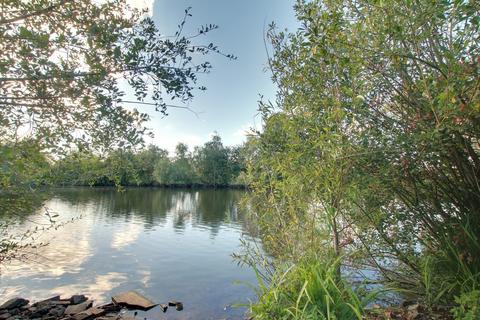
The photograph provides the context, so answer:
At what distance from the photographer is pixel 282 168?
4.31 metres

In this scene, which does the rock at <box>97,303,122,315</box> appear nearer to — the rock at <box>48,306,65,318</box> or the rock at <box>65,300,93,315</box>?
the rock at <box>65,300,93,315</box>

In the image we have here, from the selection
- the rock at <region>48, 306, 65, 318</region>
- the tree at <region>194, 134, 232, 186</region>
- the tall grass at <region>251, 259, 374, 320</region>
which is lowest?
the rock at <region>48, 306, 65, 318</region>

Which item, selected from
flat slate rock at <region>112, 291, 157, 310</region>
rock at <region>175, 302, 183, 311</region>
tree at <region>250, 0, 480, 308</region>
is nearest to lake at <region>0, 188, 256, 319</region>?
rock at <region>175, 302, 183, 311</region>

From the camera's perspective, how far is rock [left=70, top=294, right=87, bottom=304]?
9.58 m

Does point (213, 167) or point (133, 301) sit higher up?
point (213, 167)

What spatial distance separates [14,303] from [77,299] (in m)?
1.63

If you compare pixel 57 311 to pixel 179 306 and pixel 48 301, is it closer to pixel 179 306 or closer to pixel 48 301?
pixel 48 301

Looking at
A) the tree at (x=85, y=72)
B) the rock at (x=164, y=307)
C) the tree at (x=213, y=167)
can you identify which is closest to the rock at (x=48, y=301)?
the rock at (x=164, y=307)

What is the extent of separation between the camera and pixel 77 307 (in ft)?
29.6

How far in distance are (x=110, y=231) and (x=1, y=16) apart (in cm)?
1962

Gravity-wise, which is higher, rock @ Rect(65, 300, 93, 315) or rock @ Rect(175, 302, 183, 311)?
rock @ Rect(65, 300, 93, 315)

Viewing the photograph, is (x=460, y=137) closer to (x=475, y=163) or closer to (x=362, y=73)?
(x=475, y=163)

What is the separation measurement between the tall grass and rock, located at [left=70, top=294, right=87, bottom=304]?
8.36m

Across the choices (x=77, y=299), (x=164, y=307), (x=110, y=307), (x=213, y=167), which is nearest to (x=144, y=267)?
(x=77, y=299)
